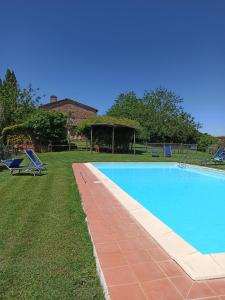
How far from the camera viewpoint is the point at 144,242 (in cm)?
420

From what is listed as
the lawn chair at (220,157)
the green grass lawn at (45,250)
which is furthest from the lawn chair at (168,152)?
the green grass lawn at (45,250)

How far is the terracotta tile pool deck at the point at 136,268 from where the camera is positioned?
282 centimetres

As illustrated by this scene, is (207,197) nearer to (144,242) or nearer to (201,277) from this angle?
(144,242)

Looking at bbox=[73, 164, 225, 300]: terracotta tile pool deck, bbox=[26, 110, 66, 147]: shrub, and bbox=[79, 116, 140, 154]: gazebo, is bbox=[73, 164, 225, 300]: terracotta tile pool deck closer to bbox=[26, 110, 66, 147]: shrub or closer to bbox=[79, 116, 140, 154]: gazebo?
bbox=[79, 116, 140, 154]: gazebo

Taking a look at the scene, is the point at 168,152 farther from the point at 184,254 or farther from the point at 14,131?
the point at 184,254

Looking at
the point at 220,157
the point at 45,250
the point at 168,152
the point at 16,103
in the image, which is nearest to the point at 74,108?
the point at 16,103

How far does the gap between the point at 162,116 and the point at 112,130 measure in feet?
64.9

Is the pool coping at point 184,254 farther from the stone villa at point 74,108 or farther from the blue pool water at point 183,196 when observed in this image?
the stone villa at point 74,108

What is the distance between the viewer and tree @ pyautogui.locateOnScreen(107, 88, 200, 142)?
4012 centimetres

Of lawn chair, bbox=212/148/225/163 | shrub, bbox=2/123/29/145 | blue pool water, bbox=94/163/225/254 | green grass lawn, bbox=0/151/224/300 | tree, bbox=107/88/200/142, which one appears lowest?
blue pool water, bbox=94/163/225/254

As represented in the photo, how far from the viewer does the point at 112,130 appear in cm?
2462

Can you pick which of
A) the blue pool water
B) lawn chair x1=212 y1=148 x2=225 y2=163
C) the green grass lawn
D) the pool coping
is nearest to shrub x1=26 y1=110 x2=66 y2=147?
the blue pool water

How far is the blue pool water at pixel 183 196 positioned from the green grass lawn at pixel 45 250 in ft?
6.97

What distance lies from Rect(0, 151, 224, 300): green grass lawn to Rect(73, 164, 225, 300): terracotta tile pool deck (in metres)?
0.17
